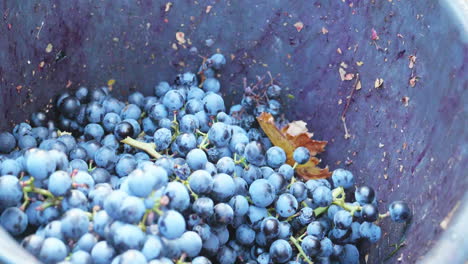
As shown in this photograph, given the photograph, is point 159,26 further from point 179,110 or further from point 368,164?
point 368,164

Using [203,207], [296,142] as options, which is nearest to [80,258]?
[203,207]

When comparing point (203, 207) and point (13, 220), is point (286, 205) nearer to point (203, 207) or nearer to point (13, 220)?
point (203, 207)

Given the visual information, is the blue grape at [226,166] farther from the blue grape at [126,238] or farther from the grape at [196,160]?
the blue grape at [126,238]

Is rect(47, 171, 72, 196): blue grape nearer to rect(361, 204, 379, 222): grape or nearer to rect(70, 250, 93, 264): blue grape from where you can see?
rect(70, 250, 93, 264): blue grape

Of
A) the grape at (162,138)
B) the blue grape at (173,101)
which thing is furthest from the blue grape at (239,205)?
the blue grape at (173,101)

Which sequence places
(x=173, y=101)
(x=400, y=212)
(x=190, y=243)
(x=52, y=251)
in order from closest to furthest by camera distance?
(x=52, y=251) → (x=190, y=243) → (x=400, y=212) → (x=173, y=101)

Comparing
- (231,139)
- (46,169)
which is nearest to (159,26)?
(231,139)
